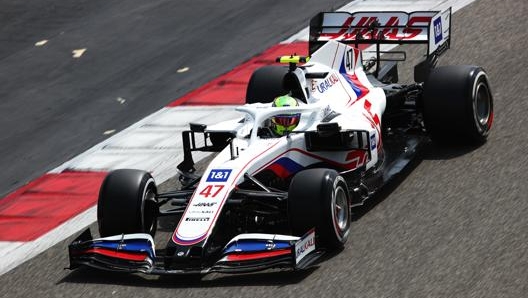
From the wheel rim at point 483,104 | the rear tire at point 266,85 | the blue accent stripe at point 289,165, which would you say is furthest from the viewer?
the rear tire at point 266,85

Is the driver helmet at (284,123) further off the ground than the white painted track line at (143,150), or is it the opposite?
the driver helmet at (284,123)

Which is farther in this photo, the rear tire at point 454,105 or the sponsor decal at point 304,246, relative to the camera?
the rear tire at point 454,105

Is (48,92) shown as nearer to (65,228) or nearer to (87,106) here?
(87,106)

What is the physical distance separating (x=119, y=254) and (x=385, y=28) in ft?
15.8

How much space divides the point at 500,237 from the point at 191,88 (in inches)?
276

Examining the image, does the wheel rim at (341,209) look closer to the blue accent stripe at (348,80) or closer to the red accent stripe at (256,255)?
the red accent stripe at (256,255)

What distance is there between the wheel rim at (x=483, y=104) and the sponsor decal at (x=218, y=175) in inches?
132

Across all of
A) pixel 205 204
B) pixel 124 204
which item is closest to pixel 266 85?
pixel 124 204

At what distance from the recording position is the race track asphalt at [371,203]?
10.1m

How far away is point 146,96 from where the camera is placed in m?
16.4

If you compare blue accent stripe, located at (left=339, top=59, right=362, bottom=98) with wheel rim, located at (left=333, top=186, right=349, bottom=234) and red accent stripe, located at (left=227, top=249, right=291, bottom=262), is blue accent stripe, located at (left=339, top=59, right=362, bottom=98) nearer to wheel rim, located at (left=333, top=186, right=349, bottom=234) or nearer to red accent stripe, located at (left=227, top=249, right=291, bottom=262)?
wheel rim, located at (left=333, top=186, right=349, bottom=234)

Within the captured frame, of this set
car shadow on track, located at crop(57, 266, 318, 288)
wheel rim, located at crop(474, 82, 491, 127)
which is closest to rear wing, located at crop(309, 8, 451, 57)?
wheel rim, located at crop(474, 82, 491, 127)

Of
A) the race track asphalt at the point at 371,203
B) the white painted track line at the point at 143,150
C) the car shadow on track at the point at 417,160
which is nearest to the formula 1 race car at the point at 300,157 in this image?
the car shadow on track at the point at 417,160

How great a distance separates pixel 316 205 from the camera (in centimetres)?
1032
